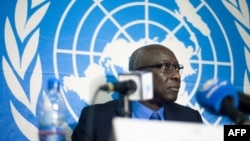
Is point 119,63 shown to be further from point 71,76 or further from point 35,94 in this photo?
point 35,94

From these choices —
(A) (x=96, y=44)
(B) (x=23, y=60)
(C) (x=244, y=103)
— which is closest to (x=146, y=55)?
(A) (x=96, y=44)

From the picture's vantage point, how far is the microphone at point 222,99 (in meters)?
0.72

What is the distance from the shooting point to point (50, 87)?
1.24 m

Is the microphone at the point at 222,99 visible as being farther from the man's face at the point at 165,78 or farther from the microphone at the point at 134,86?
the man's face at the point at 165,78

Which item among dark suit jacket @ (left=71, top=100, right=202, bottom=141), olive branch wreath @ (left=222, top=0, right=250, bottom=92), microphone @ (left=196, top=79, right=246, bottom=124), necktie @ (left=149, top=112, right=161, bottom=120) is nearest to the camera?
microphone @ (left=196, top=79, right=246, bottom=124)

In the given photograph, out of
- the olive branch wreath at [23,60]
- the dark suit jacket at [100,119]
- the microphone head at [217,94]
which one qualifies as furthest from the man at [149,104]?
the microphone head at [217,94]

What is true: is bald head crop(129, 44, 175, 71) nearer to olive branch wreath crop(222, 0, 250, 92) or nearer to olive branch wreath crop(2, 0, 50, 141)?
olive branch wreath crop(2, 0, 50, 141)

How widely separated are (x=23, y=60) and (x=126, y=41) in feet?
1.87

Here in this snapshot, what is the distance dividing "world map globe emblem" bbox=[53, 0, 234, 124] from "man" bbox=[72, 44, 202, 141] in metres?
0.10

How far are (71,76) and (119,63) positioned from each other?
0.91 ft

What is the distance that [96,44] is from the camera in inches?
72.7

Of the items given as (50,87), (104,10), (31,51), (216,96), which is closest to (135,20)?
(104,10)

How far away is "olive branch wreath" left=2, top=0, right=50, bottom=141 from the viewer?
1.64 metres

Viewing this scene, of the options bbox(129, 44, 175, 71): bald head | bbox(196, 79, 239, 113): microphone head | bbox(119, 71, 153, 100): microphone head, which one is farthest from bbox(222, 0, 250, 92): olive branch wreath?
bbox(196, 79, 239, 113): microphone head
